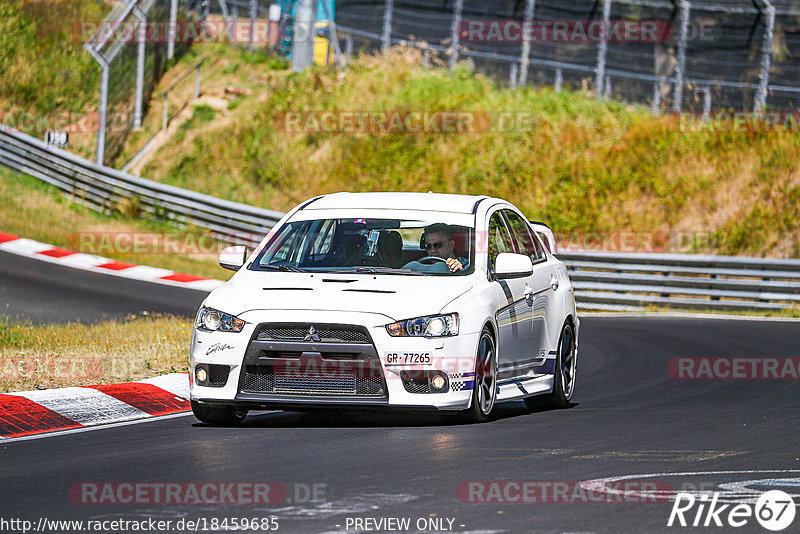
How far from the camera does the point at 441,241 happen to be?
10.4 meters

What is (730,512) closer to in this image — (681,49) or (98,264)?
(98,264)

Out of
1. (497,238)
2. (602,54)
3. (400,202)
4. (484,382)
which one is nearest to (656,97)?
(602,54)

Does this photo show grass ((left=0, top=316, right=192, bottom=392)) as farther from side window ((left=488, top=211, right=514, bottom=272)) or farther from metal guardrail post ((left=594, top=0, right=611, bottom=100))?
metal guardrail post ((left=594, top=0, right=611, bottom=100))

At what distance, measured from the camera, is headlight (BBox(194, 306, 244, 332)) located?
30.3 feet

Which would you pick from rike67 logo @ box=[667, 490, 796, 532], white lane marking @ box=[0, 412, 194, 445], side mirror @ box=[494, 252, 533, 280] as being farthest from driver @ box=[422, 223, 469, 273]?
rike67 logo @ box=[667, 490, 796, 532]

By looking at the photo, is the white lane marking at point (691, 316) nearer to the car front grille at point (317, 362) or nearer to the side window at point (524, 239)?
the side window at point (524, 239)

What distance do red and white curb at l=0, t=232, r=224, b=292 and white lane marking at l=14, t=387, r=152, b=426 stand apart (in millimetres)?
12164

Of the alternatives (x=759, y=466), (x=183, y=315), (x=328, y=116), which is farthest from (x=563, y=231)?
(x=759, y=466)


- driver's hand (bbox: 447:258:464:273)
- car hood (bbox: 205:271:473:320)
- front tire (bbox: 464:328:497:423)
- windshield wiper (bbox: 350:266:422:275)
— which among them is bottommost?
front tire (bbox: 464:328:497:423)

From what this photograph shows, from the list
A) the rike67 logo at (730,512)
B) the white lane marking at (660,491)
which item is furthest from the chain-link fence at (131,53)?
the rike67 logo at (730,512)

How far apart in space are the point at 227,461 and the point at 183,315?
35.9 ft

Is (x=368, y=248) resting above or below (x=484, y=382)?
above

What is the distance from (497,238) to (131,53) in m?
25.3

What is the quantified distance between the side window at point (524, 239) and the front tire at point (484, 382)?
5.24ft
